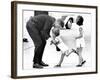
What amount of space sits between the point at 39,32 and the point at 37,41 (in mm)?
64

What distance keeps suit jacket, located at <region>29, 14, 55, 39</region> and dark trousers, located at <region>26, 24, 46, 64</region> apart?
2cm

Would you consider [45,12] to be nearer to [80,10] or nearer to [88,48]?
[80,10]

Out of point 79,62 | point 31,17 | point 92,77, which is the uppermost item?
point 31,17

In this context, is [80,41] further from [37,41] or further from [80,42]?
[37,41]

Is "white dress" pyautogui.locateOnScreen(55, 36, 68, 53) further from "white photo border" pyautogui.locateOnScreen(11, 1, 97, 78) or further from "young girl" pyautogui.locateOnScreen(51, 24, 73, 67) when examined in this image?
"white photo border" pyautogui.locateOnScreen(11, 1, 97, 78)

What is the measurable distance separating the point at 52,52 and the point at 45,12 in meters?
0.29

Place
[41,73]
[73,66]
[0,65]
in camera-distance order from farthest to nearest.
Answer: [73,66] → [41,73] → [0,65]

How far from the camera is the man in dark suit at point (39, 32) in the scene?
5.54ft

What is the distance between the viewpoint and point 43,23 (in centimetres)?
172

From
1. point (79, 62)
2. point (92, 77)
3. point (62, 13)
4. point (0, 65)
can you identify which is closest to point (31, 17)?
point (62, 13)

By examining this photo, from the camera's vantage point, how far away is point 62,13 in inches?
70.1

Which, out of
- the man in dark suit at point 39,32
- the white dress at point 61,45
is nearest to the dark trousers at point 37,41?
the man in dark suit at point 39,32

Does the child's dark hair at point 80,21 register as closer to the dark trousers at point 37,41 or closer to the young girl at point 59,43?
the young girl at point 59,43

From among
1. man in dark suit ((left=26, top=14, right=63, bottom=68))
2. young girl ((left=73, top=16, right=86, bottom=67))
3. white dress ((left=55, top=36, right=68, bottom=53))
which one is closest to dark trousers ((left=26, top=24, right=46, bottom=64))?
man in dark suit ((left=26, top=14, right=63, bottom=68))
